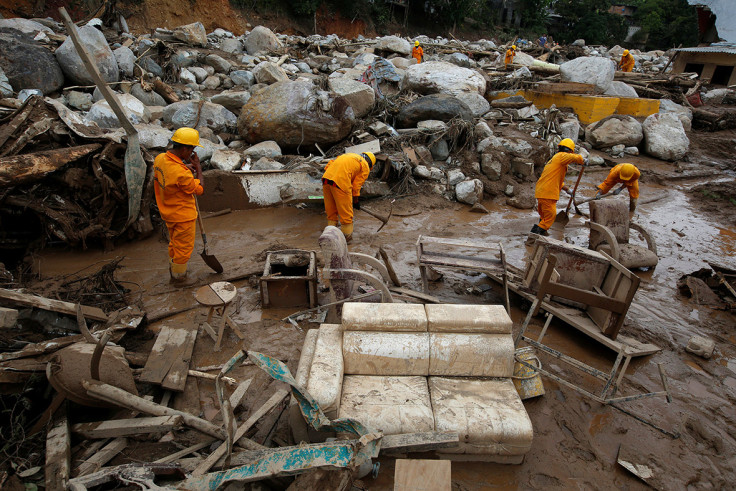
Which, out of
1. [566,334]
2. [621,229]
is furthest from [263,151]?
[621,229]

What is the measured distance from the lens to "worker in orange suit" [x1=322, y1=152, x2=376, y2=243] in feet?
19.1

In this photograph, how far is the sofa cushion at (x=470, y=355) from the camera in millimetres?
3254

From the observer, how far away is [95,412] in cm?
320

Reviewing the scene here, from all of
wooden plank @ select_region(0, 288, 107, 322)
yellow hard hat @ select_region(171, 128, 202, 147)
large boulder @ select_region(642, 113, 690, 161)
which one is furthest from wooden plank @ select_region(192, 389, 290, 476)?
large boulder @ select_region(642, 113, 690, 161)

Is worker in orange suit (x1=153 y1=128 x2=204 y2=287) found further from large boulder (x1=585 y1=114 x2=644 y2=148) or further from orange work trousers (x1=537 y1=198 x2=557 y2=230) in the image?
large boulder (x1=585 y1=114 x2=644 y2=148)

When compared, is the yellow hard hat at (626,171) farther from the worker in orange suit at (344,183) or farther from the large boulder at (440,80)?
the large boulder at (440,80)

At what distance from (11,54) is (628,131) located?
52.6 ft

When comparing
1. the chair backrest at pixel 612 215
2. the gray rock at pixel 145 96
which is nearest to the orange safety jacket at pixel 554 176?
the chair backrest at pixel 612 215

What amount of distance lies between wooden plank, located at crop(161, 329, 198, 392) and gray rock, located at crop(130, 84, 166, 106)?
8297mm

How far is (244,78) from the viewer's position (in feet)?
39.8

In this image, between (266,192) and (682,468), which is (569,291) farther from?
(266,192)

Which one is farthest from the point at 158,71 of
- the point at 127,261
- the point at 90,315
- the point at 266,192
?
the point at 90,315

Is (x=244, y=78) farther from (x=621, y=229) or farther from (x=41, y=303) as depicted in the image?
(x=621, y=229)

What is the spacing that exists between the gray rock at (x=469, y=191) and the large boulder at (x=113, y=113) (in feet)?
22.3
